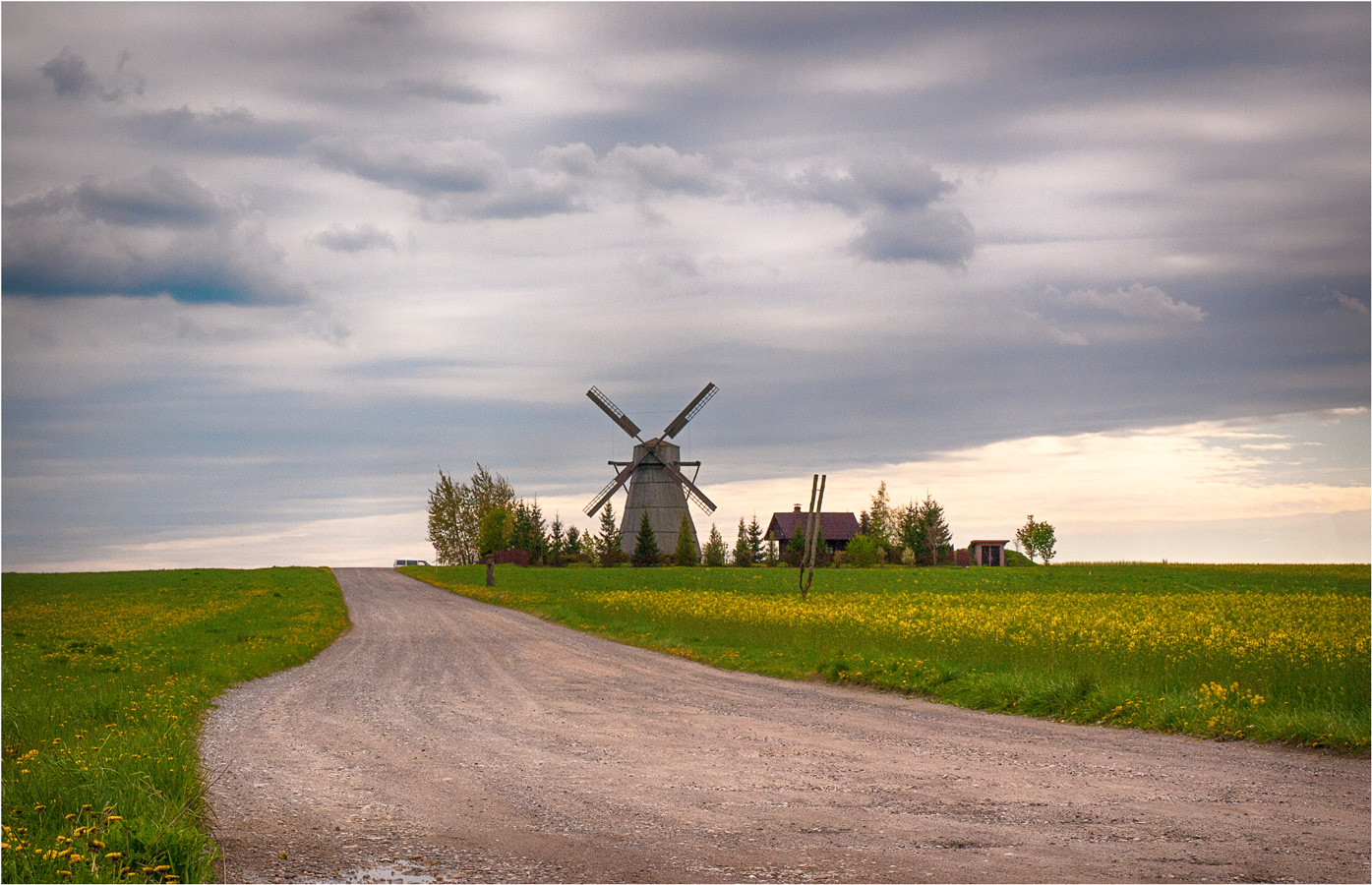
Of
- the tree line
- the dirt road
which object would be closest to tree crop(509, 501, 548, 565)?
the tree line

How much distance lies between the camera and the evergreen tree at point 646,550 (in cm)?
7981

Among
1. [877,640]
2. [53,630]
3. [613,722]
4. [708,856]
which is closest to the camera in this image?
[708,856]

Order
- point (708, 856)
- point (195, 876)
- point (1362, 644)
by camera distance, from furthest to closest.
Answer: point (1362, 644)
point (708, 856)
point (195, 876)

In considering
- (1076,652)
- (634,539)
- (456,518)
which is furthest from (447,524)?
(1076,652)

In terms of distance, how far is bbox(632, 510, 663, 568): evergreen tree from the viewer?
3142 inches

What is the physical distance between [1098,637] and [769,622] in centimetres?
893

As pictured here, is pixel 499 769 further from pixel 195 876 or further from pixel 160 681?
pixel 160 681

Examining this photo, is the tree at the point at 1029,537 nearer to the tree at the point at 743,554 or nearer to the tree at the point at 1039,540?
the tree at the point at 1039,540

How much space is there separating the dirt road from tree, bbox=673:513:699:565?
6488 centimetres

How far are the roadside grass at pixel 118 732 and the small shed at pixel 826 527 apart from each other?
8407 cm

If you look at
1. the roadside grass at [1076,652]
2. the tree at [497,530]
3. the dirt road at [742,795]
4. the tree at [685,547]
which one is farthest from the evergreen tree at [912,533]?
the dirt road at [742,795]

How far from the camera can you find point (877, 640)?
69.4ft

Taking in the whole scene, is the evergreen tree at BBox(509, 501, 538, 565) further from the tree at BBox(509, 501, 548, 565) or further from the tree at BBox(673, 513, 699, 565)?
the tree at BBox(673, 513, 699, 565)

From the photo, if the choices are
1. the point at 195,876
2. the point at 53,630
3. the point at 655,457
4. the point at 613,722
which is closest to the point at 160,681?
the point at 613,722
